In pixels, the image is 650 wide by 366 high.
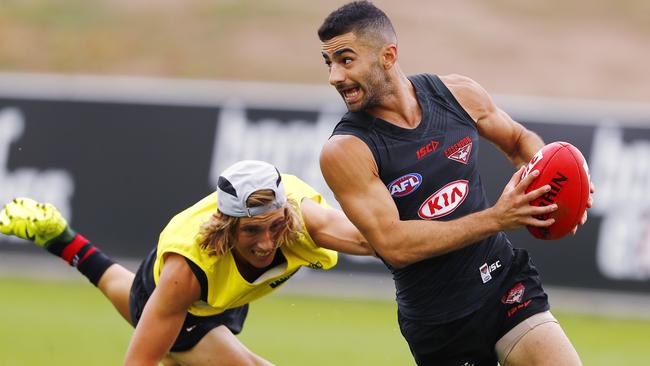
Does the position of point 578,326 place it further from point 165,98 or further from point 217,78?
point 217,78

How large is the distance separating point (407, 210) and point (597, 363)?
469cm

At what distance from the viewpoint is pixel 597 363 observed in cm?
1002

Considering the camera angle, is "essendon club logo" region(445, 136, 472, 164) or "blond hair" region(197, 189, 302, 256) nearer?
"essendon club logo" region(445, 136, 472, 164)

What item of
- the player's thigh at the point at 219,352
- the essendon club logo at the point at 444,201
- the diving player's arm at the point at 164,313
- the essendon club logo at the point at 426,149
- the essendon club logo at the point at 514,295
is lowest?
the player's thigh at the point at 219,352

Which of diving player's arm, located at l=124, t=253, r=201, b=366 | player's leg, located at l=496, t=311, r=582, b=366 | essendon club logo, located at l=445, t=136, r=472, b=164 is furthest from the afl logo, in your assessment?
diving player's arm, located at l=124, t=253, r=201, b=366

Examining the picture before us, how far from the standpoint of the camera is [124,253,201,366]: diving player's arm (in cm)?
603

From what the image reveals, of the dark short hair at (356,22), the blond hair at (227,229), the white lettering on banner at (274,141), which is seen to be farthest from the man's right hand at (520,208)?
the white lettering on banner at (274,141)

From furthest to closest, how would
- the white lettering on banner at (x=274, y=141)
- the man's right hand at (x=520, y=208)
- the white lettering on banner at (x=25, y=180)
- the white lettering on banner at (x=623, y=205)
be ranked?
the white lettering on banner at (x=25, y=180), the white lettering on banner at (x=274, y=141), the white lettering on banner at (x=623, y=205), the man's right hand at (x=520, y=208)

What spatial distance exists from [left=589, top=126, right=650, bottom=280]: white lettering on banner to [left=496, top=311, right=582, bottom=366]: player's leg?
6783 mm

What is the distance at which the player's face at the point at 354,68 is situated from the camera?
5871 mm

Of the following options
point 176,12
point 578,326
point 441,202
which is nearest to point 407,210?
point 441,202

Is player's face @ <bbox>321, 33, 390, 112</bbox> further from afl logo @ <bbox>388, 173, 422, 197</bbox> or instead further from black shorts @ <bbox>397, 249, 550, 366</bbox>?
black shorts @ <bbox>397, 249, 550, 366</bbox>

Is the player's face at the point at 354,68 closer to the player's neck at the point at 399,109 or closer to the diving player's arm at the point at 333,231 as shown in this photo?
the player's neck at the point at 399,109

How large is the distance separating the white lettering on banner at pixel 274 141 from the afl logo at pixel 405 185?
7298 millimetres
